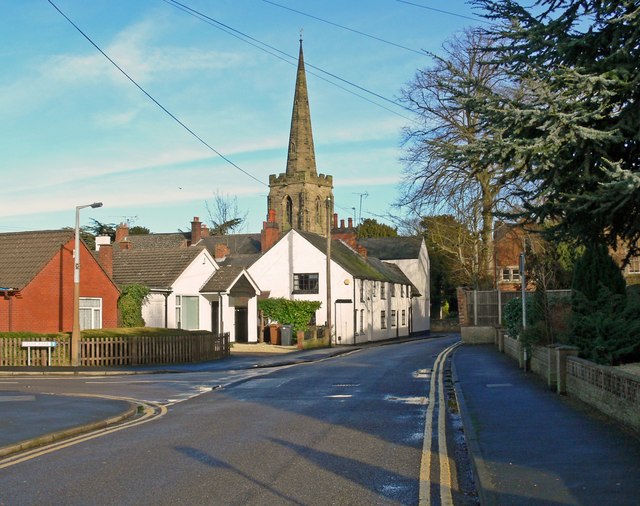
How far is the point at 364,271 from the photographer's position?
2361 inches

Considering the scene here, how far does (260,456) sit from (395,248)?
67844mm

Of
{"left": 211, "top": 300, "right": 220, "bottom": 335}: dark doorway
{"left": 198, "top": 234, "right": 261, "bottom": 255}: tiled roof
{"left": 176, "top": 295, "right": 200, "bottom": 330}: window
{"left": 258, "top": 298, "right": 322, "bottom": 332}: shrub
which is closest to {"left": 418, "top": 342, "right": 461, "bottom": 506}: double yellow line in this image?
{"left": 176, "top": 295, "right": 200, "bottom": 330}: window

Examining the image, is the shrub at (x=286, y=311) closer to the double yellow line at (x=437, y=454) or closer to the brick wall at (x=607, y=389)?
the double yellow line at (x=437, y=454)

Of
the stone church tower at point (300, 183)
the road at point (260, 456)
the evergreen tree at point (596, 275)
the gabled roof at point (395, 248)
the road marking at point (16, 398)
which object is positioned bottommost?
the road marking at point (16, 398)

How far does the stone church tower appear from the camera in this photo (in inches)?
3782

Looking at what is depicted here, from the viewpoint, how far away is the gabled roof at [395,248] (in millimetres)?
76375

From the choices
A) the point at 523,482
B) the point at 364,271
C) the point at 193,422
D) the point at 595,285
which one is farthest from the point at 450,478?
the point at 364,271

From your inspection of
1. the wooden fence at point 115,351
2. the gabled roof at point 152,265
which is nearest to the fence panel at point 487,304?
the wooden fence at point 115,351

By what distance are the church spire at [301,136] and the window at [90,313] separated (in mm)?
62279

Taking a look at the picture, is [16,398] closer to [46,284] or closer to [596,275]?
[596,275]

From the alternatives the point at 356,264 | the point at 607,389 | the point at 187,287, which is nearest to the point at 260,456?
the point at 607,389

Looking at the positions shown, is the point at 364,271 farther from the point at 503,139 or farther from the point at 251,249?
the point at 503,139

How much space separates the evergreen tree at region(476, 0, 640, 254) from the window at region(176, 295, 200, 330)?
105 feet

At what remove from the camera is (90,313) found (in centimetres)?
3625
